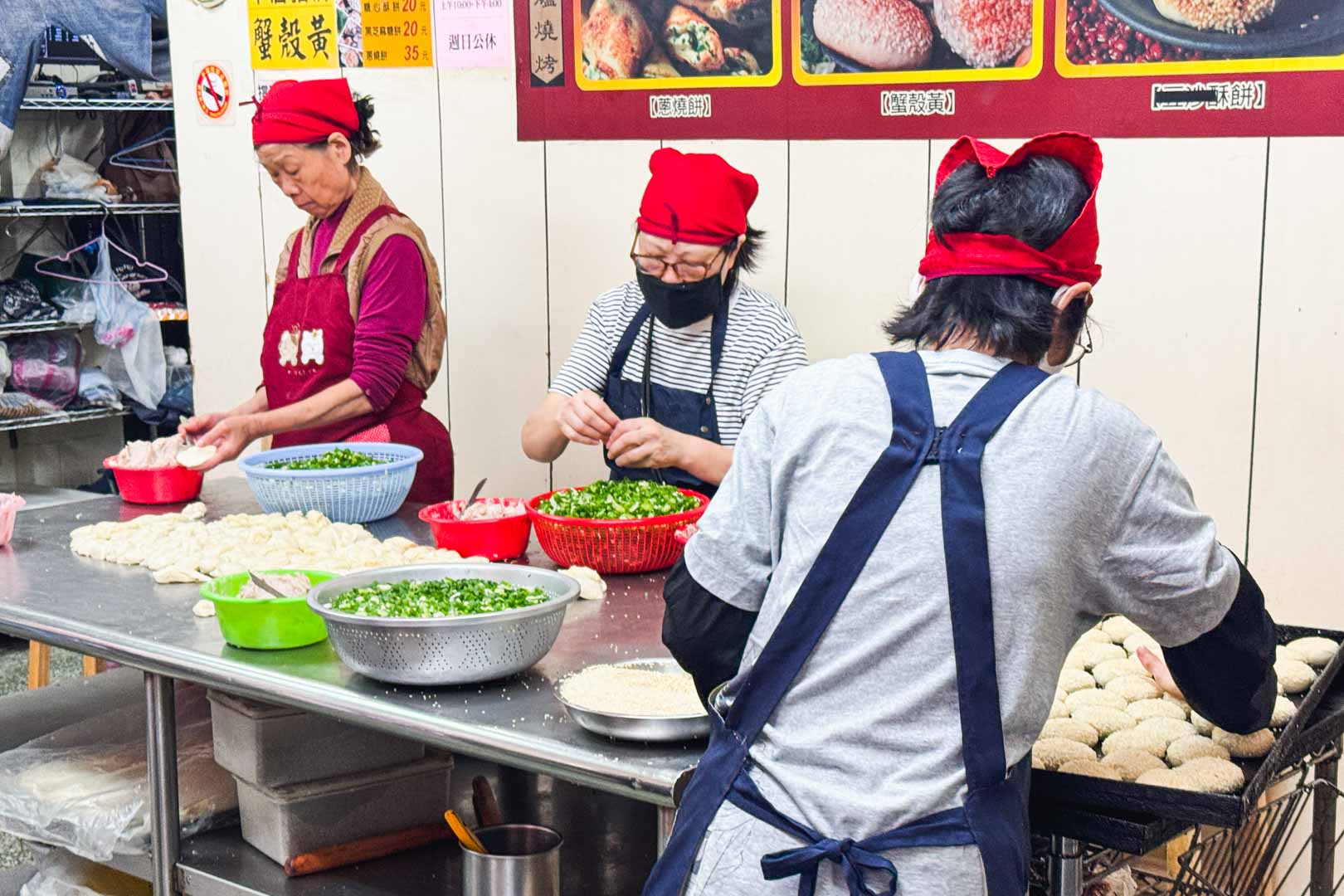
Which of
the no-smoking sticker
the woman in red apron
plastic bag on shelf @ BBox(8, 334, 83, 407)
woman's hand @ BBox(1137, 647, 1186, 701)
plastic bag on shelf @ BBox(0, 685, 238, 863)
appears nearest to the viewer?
woman's hand @ BBox(1137, 647, 1186, 701)

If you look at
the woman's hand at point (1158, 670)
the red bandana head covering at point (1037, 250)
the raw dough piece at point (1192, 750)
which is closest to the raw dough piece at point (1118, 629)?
the woman's hand at point (1158, 670)

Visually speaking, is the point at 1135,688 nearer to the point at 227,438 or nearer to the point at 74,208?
the point at 227,438

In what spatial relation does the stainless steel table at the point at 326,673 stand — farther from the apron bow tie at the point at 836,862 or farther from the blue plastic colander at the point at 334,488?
the apron bow tie at the point at 836,862

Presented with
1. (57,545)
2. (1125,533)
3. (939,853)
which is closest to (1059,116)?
(1125,533)

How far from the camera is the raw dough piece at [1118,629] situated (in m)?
2.52

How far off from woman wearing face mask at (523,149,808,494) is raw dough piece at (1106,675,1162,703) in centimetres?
106

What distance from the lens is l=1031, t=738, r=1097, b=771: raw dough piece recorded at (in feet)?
6.26

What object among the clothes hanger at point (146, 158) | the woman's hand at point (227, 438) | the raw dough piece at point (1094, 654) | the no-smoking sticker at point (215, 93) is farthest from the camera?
the clothes hanger at point (146, 158)

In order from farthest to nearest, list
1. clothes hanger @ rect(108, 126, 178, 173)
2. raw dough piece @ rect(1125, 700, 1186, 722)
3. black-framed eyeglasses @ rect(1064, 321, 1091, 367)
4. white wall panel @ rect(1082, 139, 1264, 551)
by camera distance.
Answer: clothes hanger @ rect(108, 126, 178, 173)
white wall panel @ rect(1082, 139, 1264, 551)
raw dough piece @ rect(1125, 700, 1186, 722)
black-framed eyeglasses @ rect(1064, 321, 1091, 367)

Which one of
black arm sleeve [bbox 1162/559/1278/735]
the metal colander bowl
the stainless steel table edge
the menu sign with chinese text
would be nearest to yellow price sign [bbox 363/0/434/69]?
the menu sign with chinese text

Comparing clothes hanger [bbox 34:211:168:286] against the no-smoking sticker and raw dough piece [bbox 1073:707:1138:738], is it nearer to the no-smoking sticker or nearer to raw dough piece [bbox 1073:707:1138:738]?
the no-smoking sticker

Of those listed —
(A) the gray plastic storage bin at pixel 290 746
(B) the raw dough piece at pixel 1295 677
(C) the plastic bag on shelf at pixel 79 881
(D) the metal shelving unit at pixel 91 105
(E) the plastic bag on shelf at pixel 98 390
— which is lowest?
(C) the plastic bag on shelf at pixel 79 881

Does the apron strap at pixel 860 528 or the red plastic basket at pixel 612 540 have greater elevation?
the apron strap at pixel 860 528

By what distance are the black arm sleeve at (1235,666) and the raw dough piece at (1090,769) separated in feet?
0.47
